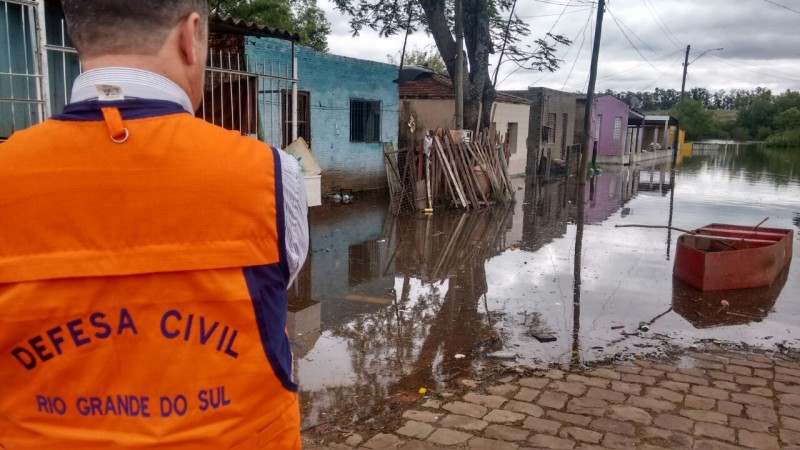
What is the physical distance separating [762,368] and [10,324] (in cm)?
536

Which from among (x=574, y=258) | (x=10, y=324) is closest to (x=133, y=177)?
(x=10, y=324)

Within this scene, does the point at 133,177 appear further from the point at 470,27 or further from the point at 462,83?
the point at 470,27

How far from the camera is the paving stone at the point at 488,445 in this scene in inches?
133

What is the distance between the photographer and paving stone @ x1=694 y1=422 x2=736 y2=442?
3.58 meters

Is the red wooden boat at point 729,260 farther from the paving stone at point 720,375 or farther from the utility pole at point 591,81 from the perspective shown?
the utility pole at point 591,81

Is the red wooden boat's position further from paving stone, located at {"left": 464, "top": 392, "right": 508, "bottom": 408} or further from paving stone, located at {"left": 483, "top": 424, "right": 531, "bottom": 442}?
paving stone, located at {"left": 483, "top": 424, "right": 531, "bottom": 442}

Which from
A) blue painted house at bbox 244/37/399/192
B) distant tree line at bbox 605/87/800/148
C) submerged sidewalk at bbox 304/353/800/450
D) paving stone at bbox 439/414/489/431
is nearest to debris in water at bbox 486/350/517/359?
submerged sidewalk at bbox 304/353/800/450

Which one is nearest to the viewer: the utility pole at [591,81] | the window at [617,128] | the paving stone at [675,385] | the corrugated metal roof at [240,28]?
the paving stone at [675,385]

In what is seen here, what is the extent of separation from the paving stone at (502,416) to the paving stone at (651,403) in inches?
33.3

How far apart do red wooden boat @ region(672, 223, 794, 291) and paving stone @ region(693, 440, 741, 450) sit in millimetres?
3973

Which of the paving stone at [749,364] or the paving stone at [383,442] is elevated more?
the paving stone at [383,442]

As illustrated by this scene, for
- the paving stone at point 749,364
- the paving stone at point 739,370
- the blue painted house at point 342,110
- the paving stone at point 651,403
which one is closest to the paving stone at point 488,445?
the paving stone at point 651,403

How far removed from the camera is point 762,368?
4840 millimetres

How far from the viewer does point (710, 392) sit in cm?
428
